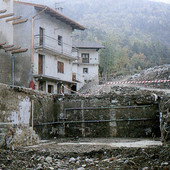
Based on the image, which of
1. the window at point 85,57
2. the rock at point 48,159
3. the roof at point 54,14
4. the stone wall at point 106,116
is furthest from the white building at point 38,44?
the window at point 85,57

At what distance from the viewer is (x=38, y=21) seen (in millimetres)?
24922

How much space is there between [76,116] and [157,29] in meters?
116

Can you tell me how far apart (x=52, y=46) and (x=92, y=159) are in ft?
64.3

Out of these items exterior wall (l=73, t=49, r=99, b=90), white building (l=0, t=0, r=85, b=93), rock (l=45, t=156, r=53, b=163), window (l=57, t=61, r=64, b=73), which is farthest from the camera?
exterior wall (l=73, t=49, r=99, b=90)

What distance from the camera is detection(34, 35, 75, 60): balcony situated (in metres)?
A: 24.7

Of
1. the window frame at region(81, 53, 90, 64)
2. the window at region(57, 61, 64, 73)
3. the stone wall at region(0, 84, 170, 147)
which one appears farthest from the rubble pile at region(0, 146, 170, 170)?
the window frame at region(81, 53, 90, 64)

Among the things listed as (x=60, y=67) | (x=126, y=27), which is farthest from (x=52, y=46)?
(x=126, y=27)

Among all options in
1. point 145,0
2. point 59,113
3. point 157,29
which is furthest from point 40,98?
point 145,0

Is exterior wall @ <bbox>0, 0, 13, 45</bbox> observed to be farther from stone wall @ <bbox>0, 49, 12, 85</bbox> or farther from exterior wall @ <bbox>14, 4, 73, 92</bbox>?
exterior wall @ <bbox>14, 4, 73, 92</bbox>

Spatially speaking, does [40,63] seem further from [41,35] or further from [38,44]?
[41,35]

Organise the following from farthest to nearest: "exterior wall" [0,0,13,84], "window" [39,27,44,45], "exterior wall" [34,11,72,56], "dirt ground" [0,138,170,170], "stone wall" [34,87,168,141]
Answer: "window" [39,27,44,45]
"exterior wall" [34,11,72,56]
"exterior wall" [0,0,13,84]
"stone wall" [34,87,168,141]
"dirt ground" [0,138,170,170]

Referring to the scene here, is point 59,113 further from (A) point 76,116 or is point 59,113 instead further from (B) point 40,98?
(B) point 40,98

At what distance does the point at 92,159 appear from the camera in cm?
845

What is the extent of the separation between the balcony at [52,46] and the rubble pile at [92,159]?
655 inches
